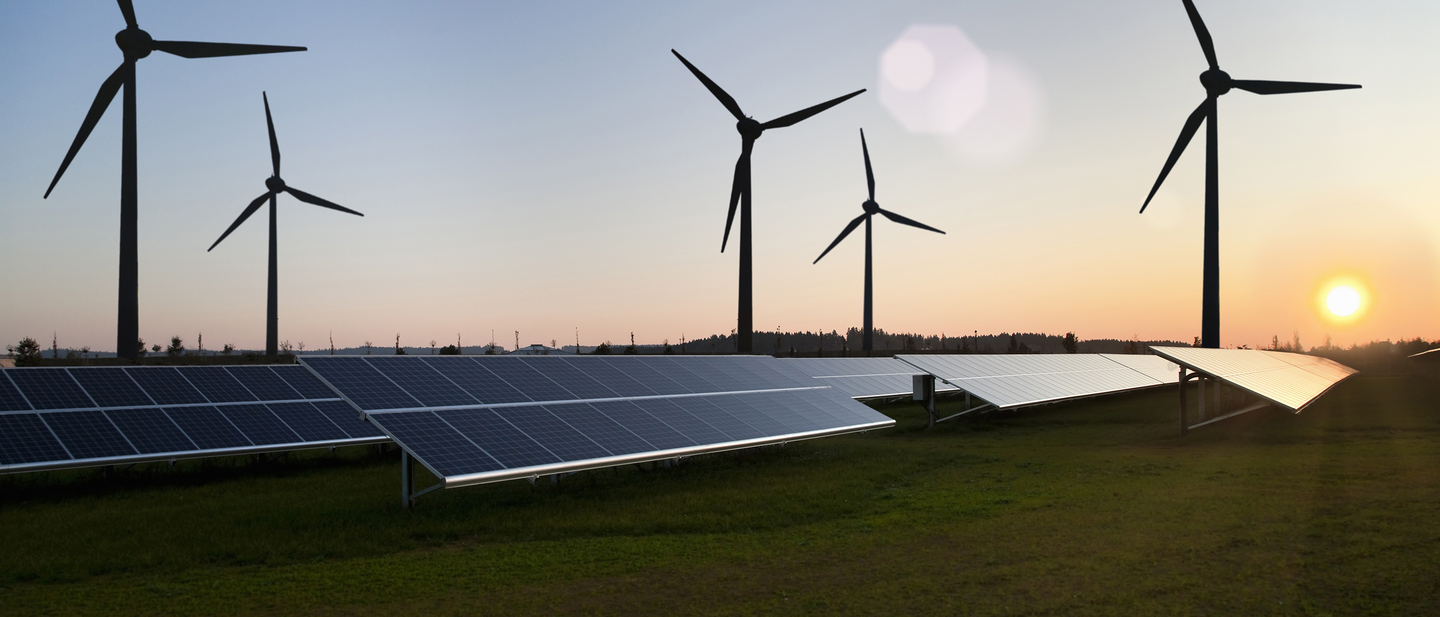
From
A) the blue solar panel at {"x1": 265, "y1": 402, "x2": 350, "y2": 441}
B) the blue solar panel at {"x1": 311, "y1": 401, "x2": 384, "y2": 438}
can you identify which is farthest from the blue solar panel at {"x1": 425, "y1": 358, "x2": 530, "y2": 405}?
the blue solar panel at {"x1": 265, "y1": 402, "x2": 350, "y2": 441}

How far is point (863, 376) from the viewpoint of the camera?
46438 mm

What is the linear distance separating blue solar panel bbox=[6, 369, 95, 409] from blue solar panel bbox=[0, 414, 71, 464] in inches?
41.6

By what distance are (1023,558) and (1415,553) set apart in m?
5.54

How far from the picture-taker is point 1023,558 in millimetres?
13180

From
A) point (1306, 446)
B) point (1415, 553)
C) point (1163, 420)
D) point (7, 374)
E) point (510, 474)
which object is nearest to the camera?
point (1415, 553)

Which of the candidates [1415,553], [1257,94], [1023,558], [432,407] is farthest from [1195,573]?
[1257,94]

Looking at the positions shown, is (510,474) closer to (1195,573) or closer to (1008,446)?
(1195,573)

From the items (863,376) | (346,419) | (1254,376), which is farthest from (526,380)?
(1254,376)

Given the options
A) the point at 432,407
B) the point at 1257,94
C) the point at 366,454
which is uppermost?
the point at 1257,94

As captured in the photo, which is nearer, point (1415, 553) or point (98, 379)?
point (1415, 553)

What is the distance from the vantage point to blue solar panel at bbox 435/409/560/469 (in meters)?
17.0

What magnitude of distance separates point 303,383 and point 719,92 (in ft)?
127

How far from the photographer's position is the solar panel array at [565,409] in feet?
56.2

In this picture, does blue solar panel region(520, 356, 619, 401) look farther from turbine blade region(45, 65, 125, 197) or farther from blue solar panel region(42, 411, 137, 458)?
turbine blade region(45, 65, 125, 197)
